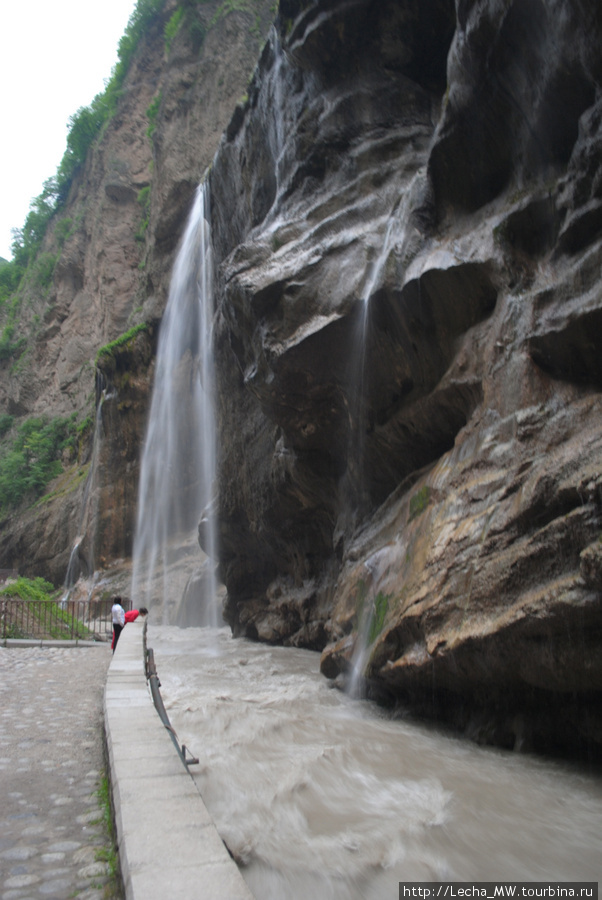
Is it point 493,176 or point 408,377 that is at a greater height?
point 493,176

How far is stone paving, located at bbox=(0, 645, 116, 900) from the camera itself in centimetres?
270

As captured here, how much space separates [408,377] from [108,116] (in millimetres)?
44233

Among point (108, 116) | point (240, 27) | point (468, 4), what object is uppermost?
point (108, 116)

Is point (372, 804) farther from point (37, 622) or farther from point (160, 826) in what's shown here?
point (37, 622)

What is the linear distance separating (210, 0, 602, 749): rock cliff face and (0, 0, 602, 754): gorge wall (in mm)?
33

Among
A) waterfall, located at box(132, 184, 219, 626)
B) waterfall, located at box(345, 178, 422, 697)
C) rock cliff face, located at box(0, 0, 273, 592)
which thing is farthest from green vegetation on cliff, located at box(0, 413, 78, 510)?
waterfall, located at box(345, 178, 422, 697)

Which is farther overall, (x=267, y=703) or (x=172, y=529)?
(x=172, y=529)

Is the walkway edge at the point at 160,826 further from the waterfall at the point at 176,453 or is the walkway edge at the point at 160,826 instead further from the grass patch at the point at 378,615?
the waterfall at the point at 176,453

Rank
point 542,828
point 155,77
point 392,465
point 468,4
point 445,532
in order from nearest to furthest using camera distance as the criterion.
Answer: point 542,828
point 445,532
point 468,4
point 392,465
point 155,77

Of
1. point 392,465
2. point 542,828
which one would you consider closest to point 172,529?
point 392,465

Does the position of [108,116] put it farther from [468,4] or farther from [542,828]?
[542,828]

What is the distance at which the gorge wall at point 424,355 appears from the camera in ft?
18.2

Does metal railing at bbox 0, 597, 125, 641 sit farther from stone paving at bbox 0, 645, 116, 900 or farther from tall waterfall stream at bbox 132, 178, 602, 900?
stone paving at bbox 0, 645, 116, 900

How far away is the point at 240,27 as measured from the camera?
27.9 metres
